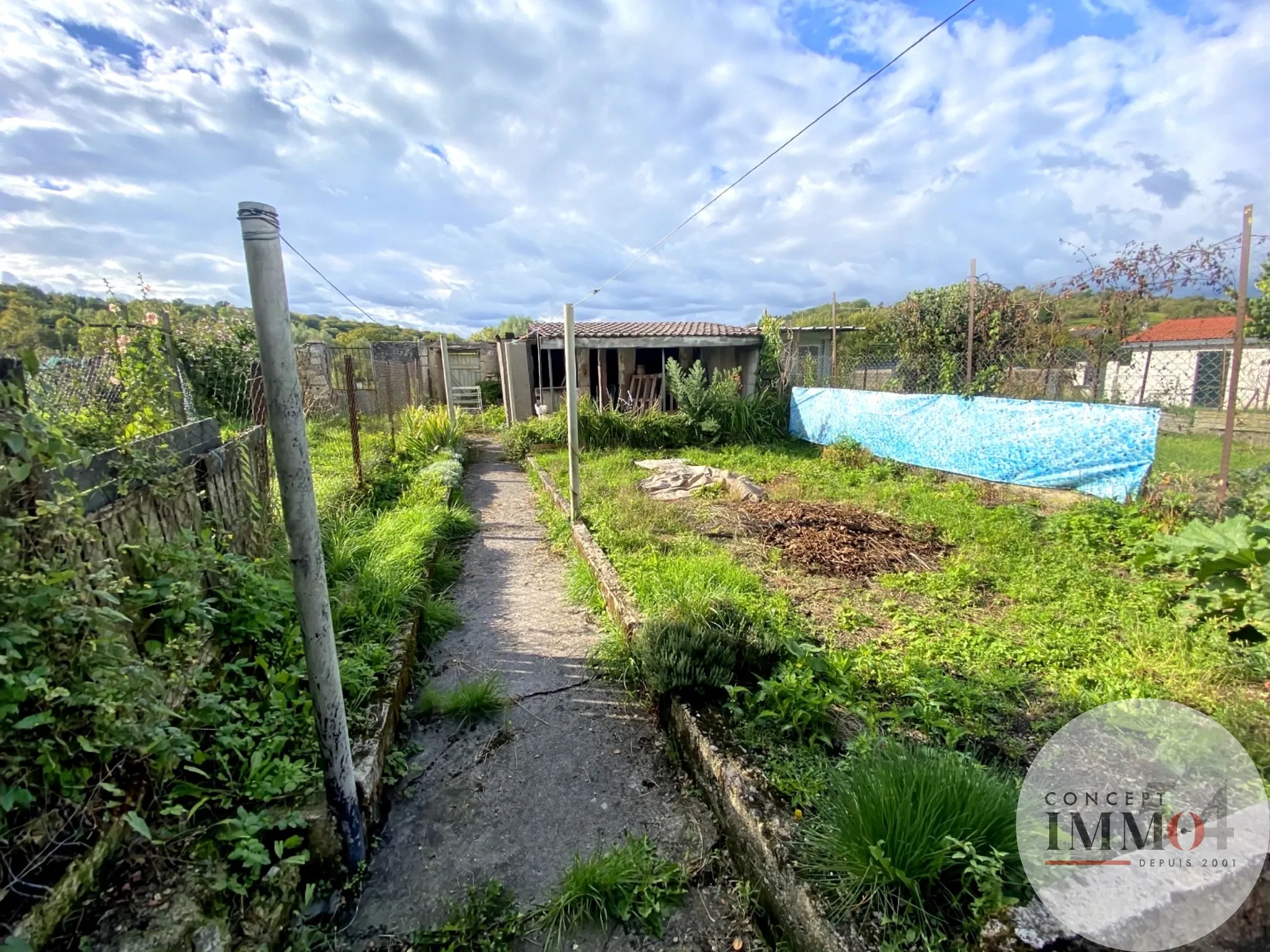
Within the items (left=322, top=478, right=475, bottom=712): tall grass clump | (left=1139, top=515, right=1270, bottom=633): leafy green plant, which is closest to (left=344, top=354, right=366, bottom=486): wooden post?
(left=322, top=478, right=475, bottom=712): tall grass clump

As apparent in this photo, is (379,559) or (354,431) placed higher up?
(354,431)

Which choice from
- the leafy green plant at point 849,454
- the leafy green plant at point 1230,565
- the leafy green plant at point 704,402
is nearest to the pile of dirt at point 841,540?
Answer: the leafy green plant at point 1230,565

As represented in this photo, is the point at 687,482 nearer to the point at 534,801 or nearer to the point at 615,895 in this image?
the point at 534,801

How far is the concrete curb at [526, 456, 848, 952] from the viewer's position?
4.98ft

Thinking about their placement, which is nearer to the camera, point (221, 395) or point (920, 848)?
point (920, 848)

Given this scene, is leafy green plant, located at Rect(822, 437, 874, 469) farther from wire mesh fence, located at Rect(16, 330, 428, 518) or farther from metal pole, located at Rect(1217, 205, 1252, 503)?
wire mesh fence, located at Rect(16, 330, 428, 518)

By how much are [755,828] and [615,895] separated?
1.75ft

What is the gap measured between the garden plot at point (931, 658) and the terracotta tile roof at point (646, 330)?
799 cm

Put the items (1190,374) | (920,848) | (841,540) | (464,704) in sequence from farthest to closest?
1. (1190,374)
2. (841,540)
3. (464,704)
4. (920,848)

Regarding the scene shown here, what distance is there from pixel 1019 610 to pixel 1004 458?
3.78 m

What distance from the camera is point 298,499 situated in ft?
5.01

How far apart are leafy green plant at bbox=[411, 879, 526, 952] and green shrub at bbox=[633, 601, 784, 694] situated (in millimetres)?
1090

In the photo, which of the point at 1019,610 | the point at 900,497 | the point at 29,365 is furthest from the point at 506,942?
the point at 900,497

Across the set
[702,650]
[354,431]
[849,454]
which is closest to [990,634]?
[702,650]
